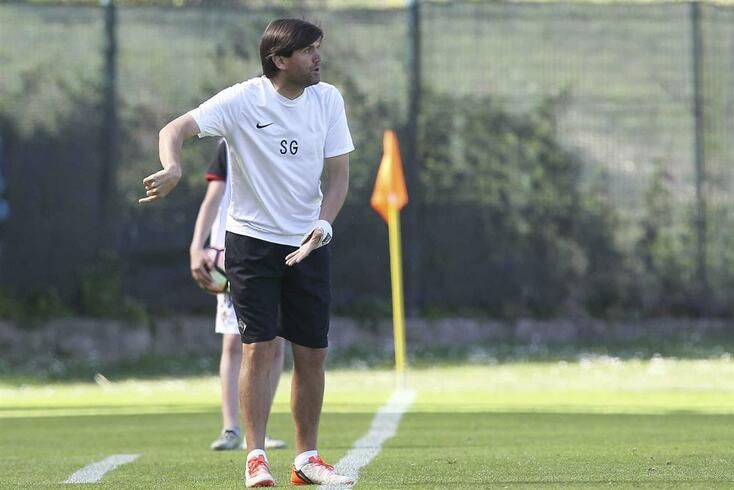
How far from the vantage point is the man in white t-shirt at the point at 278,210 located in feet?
23.0

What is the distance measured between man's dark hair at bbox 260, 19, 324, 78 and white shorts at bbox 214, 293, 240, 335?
2943 mm

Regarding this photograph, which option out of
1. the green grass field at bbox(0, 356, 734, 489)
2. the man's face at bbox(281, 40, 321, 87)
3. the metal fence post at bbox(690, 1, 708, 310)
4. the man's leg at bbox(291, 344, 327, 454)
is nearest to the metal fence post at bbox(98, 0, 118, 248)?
the green grass field at bbox(0, 356, 734, 489)

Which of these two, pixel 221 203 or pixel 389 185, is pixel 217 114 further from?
pixel 389 185

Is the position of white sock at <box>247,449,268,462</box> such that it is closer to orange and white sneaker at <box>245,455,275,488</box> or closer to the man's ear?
orange and white sneaker at <box>245,455,275,488</box>

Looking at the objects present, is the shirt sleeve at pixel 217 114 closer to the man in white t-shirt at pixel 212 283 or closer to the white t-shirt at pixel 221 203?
the man in white t-shirt at pixel 212 283

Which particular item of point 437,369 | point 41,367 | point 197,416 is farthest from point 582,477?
point 41,367

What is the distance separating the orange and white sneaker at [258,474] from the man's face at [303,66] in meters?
1.47

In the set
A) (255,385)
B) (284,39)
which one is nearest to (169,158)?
(284,39)

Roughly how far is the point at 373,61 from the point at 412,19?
64 cm

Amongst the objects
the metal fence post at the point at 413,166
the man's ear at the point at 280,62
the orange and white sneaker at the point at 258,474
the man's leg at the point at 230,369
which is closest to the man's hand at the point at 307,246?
the man's ear at the point at 280,62

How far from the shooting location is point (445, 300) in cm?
1980

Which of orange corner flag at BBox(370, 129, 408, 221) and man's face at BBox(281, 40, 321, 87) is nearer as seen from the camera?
man's face at BBox(281, 40, 321, 87)

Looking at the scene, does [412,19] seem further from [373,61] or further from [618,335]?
[618,335]

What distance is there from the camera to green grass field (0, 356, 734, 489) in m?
7.31
